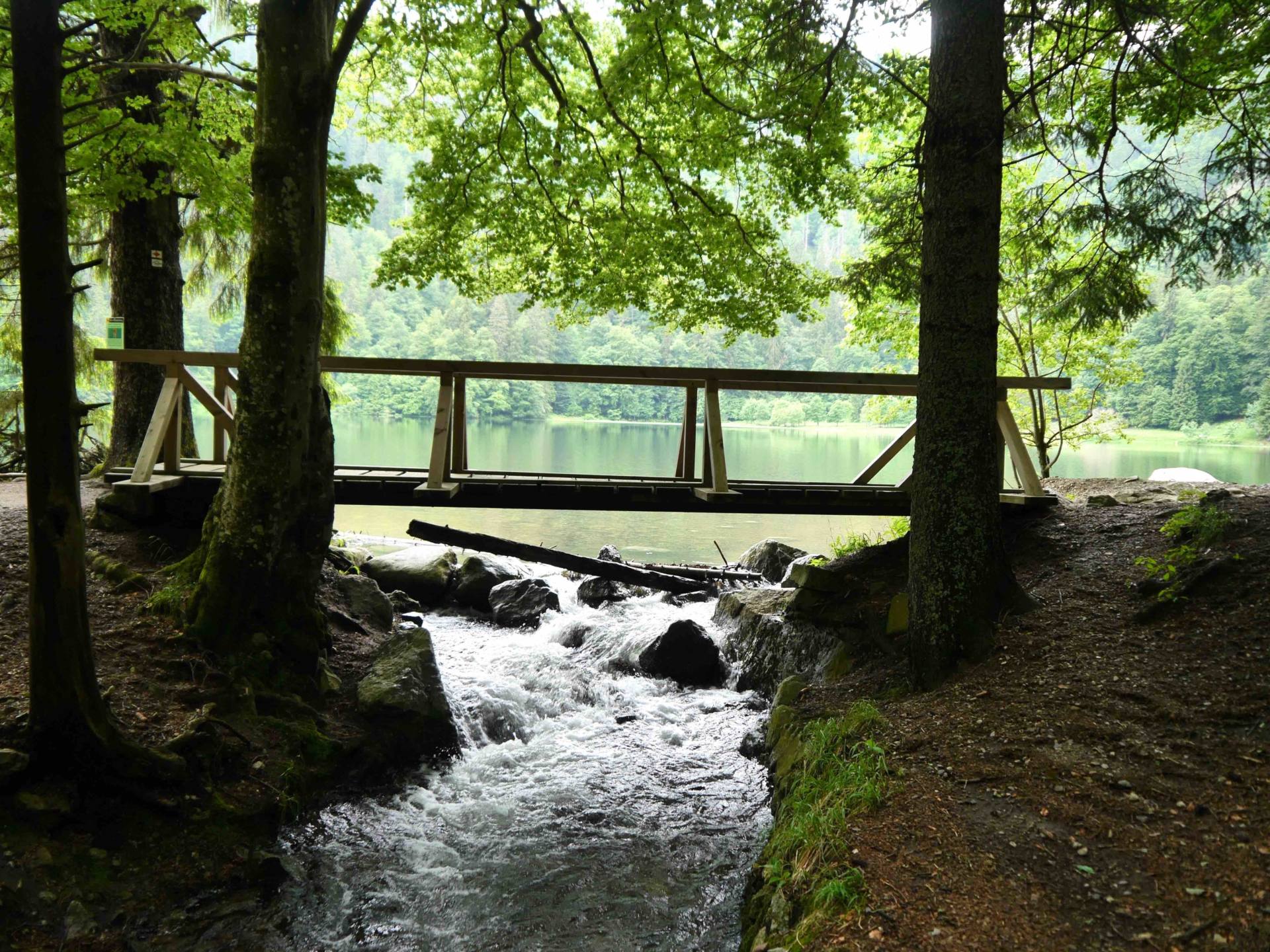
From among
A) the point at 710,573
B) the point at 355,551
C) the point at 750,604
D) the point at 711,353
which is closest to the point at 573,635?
the point at 750,604

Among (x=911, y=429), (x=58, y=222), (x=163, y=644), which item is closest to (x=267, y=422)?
(x=163, y=644)

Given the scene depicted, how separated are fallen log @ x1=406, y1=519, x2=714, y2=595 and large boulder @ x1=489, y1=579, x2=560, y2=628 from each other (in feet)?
2.83

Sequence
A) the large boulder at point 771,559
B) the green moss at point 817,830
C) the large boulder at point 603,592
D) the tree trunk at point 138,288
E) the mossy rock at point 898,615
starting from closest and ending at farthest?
1. the green moss at point 817,830
2. the mossy rock at point 898,615
3. the tree trunk at point 138,288
4. the large boulder at point 603,592
5. the large boulder at point 771,559

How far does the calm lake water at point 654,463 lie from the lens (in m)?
17.7

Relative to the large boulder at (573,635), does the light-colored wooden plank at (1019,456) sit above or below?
above

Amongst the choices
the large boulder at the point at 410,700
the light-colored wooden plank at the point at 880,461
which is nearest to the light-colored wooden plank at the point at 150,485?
the large boulder at the point at 410,700

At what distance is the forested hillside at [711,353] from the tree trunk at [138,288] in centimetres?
3256

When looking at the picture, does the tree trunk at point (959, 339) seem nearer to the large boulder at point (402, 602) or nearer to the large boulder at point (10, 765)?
the large boulder at point (10, 765)

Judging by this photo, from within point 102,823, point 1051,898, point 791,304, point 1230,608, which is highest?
point 791,304

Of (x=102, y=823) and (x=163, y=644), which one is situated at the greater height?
(x=163, y=644)

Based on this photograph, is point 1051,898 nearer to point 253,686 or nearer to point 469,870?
point 469,870

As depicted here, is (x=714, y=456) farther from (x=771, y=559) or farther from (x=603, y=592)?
(x=771, y=559)

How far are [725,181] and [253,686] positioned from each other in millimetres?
8690

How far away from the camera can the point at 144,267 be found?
8.59 metres
